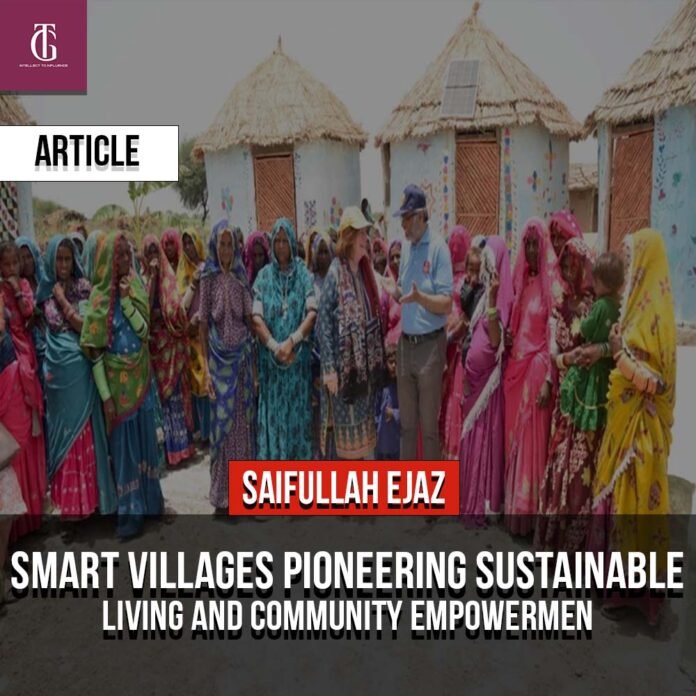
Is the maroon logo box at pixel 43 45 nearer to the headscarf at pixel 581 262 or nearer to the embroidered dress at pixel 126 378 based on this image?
the embroidered dress at pixel 126 378

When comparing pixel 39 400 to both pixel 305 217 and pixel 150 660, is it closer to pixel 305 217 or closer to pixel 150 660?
pixel 150 660

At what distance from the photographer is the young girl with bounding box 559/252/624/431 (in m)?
2.72

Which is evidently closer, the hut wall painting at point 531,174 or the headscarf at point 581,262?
the headscarf at point 581,262

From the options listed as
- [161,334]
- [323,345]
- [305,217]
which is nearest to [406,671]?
[323,345]

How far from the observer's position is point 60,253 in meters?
3.40

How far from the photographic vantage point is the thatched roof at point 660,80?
26.9ft

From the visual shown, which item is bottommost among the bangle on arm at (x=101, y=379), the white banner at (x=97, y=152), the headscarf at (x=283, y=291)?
the bangle on arm at (x=101, y=379)

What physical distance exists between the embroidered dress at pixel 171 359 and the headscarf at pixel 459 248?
6.50 feet

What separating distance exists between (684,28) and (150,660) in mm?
9547

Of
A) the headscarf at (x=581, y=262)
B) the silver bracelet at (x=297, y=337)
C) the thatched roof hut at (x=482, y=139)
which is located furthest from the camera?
the thatched roof hut at (x=482, y=139)

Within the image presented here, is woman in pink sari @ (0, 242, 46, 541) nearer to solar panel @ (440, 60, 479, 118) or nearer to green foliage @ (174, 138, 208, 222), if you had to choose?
solar panel @ (440, 60, 479, 118)

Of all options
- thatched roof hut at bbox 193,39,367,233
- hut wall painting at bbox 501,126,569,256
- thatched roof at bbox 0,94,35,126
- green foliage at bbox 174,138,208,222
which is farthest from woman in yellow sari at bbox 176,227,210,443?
green foliage at bbox 174,138,208,222

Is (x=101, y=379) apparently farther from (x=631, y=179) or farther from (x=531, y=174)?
(x=631, y=179)

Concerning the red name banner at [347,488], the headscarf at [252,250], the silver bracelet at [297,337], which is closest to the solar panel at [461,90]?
the headscarf at [252,250]
